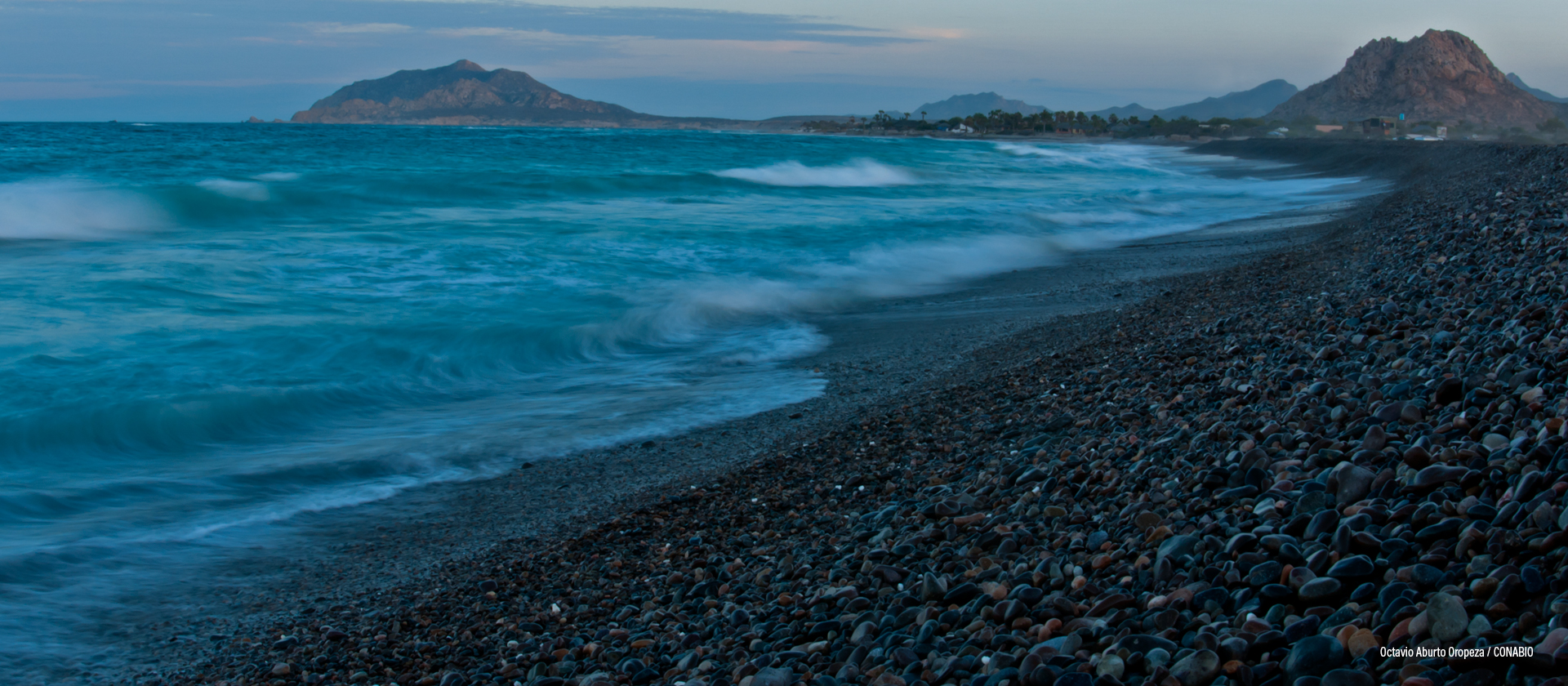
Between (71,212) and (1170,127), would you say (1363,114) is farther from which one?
(71,212)

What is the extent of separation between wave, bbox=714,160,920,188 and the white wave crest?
14.0 m

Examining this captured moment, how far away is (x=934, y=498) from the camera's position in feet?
11.3

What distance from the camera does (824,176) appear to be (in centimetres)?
3484

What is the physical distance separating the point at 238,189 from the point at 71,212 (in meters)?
3.16

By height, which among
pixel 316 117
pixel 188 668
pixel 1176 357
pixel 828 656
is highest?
pixel 316 117

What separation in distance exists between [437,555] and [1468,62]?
527 feet

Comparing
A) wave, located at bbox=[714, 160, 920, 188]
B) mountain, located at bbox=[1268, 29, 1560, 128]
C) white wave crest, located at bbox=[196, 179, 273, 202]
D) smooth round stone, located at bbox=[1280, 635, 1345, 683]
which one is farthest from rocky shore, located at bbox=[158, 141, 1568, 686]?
mountain, located at bbox=[1268, 29, 1560, 128]

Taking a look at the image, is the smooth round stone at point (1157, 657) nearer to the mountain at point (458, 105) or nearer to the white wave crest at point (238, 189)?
the white wave crest at point (238, 189)

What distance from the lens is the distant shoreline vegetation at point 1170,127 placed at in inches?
2953

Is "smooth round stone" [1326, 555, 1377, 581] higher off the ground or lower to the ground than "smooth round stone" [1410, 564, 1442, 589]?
lower

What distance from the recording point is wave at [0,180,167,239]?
15.2 metres

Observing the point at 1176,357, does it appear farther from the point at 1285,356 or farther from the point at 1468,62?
the point at 1468,62

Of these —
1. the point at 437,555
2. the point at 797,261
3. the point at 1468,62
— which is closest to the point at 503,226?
the point at 797,261

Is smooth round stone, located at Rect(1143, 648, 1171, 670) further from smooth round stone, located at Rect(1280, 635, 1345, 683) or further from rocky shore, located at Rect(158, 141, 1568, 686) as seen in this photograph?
smooth round stone, located at Rect(1280, 635, 1345, 683)
